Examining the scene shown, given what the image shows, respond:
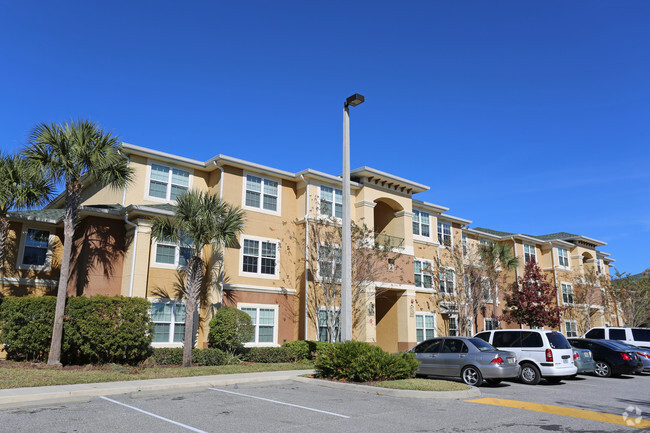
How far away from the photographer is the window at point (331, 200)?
84.8ft

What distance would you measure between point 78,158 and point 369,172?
1487 centimetres

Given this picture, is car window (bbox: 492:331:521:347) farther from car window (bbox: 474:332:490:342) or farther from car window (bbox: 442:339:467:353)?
car window (bbox: 442:339:467:353)

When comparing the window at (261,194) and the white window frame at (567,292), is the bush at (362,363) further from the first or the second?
the white window frame at (567,292)

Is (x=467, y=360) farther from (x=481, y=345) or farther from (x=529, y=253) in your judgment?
(x=529, y=253)

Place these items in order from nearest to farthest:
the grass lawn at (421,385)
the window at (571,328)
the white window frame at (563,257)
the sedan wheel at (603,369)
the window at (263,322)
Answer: the grass lawn at (421,385)
the sedan wheel at (603,369)
the window at (263,322)
the window at (571,328)
the white window frame at (563,257)

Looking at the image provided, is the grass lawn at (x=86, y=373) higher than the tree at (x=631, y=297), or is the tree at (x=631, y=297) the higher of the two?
the tree at (x=631, y=297)

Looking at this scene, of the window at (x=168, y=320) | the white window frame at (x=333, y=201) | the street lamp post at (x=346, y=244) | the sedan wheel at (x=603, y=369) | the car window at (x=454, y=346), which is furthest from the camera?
the white window frame at (x=333, y=201)

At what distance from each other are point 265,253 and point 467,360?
39.2ft

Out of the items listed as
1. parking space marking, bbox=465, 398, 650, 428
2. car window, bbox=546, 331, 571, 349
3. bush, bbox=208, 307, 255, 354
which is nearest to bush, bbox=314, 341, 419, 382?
parking space marking, bbox=465, 398, 650, 428

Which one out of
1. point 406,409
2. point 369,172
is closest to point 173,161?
point 369,172

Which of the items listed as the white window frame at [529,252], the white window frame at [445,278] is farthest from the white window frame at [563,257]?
the white window frame at [445,278]

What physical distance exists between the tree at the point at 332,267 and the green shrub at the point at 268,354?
2.41 meters

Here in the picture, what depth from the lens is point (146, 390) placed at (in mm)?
12750

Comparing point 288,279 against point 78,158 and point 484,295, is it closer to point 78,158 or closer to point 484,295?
point 78,158
